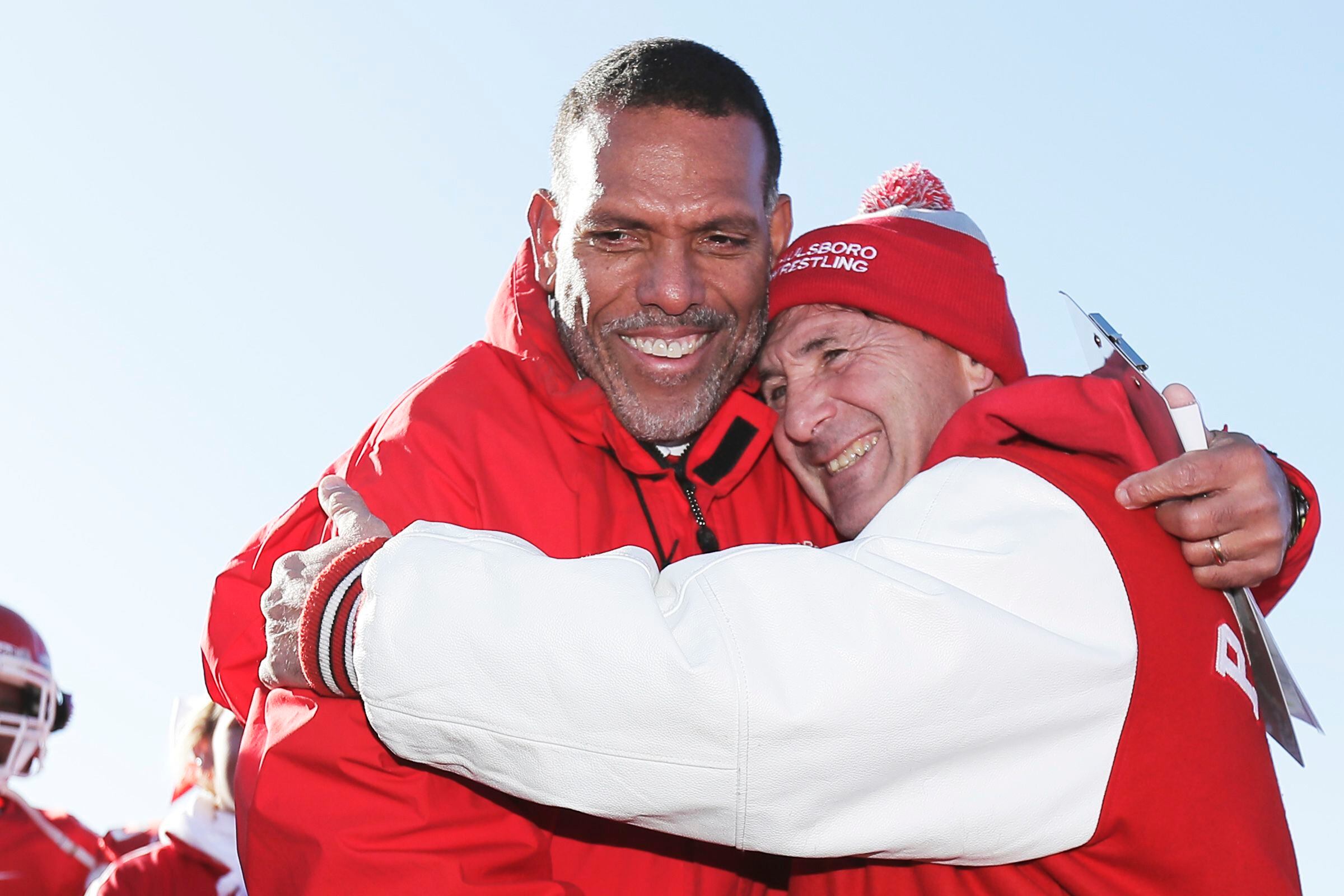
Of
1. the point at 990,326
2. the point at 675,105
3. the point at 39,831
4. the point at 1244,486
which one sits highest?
the point at 675,105

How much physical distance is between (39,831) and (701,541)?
443cm

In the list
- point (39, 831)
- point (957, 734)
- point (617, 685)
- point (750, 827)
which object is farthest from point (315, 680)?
point (39, 831)

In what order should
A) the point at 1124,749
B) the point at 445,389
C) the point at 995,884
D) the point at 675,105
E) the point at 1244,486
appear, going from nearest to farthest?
1. the point at 1124,749
2. the point at 995,884
3. the point at 1244,486
4. the point at 445,389
5. the point at 675,105

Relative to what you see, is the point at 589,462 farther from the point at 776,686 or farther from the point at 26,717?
the point at 26,717

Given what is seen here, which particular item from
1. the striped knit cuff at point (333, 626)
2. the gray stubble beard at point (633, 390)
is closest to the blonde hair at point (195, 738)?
the gray stubble beard at point (633, 390)

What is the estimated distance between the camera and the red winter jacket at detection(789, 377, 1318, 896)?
7.52ft

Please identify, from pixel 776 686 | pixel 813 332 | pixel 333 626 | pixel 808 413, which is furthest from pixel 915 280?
pixel 333 626

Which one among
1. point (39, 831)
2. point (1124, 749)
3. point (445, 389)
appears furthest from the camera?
point (39, 831)

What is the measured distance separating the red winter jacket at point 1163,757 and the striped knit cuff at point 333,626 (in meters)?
1.17

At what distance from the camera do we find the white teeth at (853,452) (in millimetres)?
3590

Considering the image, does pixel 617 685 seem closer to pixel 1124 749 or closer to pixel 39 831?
pixel 1124 749

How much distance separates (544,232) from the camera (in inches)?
147

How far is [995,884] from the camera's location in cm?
248

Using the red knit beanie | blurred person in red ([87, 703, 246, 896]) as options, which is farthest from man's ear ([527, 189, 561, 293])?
blurred person in red ([87, 703, 246, 896])
